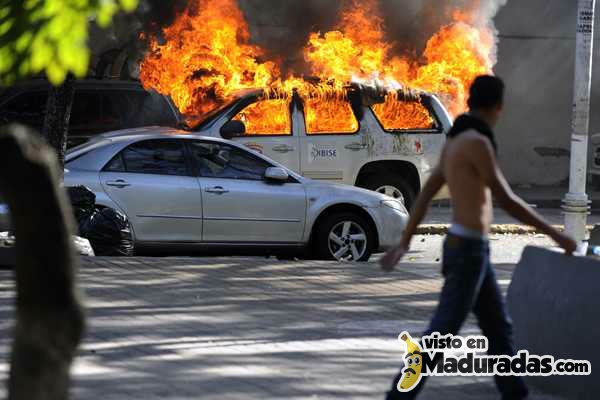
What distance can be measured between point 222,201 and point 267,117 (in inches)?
120

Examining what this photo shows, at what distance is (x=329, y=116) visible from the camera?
1511 centimetres

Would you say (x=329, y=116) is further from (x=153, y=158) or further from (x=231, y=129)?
(x=153, y=158)

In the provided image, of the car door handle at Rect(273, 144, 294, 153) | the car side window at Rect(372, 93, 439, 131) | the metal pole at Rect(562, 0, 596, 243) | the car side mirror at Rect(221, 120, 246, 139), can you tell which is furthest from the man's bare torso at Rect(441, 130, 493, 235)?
the car side window at Rect(372, 93, 439, 131)

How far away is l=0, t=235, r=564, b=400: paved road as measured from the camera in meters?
6.72

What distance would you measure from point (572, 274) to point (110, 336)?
318 centimetres

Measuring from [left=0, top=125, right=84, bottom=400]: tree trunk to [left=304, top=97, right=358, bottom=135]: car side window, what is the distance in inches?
441

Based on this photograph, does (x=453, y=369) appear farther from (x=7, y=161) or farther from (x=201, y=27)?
(x=201, y=27)

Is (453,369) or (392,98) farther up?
(392,98)

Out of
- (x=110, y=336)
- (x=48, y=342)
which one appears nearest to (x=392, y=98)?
(x=110, y=336)

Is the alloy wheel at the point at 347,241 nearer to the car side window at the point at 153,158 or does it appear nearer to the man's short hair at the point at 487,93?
the car side window at the point at 153,158

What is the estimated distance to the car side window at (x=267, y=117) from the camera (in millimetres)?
14703

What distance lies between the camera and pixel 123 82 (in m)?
17.1

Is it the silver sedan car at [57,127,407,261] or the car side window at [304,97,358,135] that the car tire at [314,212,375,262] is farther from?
the car side window at [304,97,358,135]

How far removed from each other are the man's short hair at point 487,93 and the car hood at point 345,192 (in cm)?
630
